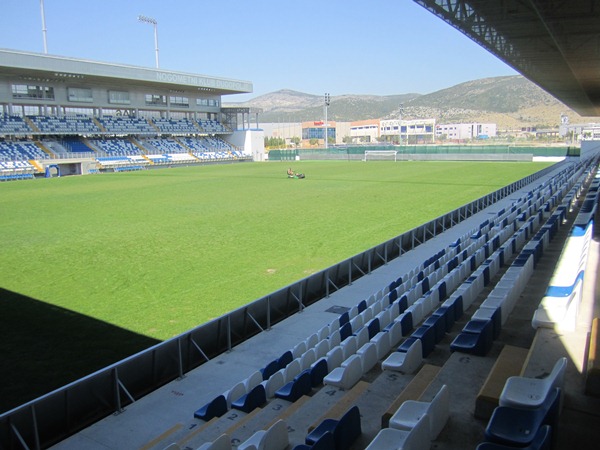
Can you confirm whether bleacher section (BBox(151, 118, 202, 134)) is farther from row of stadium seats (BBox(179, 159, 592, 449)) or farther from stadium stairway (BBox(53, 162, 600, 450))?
stadium stairway (BBox(53, 162, 600, 450))

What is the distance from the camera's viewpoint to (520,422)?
354 cm

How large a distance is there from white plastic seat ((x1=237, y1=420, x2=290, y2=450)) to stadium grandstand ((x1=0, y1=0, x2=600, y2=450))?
0.01 metres

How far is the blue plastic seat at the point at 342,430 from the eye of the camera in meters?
3.97

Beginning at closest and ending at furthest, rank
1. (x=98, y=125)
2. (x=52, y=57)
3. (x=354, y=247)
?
1. (x=354, y=247)
2. (x=52, y=57)
3. (x=98, y=125)

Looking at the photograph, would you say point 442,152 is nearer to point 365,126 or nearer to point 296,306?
point 296,306

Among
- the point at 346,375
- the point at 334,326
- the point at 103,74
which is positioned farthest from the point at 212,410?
the point at 103,74

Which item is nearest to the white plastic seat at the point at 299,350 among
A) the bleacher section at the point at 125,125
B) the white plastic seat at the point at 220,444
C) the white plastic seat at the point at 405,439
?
the white plastic seat at the point at 220,444

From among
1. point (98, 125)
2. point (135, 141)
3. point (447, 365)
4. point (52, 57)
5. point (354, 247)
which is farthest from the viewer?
point (135, 141)

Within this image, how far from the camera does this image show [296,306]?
9375 millimetres

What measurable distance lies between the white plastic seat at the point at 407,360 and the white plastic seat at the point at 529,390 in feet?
5.24

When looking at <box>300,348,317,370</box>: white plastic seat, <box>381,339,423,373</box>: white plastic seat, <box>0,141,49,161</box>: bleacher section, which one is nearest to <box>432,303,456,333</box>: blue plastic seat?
<box>381,339,423,373</box>: white plastic seat

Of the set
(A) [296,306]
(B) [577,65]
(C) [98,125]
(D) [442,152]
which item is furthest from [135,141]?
(A) [296,306]

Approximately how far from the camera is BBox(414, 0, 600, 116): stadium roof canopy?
1455cm

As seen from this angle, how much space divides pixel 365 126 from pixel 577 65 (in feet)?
510
